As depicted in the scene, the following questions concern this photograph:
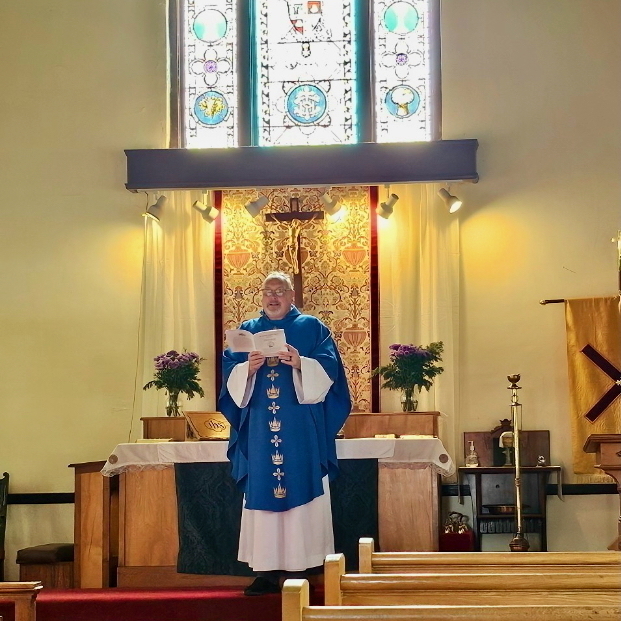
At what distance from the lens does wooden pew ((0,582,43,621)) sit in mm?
4703

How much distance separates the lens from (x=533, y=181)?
9977mm

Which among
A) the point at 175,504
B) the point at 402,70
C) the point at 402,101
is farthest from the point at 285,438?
the point at 402,70

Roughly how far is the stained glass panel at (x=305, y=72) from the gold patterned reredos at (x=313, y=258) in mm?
644

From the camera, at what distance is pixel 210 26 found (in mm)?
10766

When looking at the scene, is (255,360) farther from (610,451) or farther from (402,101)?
(402,101)

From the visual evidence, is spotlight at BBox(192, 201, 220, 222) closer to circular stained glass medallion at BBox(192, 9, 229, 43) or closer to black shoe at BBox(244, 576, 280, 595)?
circular stained glass medallion at BBox(192, 9, 229, 43)

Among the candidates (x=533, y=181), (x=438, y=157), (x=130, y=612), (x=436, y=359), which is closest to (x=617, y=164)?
(x=533, y=181)

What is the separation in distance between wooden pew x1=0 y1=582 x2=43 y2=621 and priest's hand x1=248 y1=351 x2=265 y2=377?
218 cm

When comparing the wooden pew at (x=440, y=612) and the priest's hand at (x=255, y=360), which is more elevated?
the priest's hand at (x=255, y=360)

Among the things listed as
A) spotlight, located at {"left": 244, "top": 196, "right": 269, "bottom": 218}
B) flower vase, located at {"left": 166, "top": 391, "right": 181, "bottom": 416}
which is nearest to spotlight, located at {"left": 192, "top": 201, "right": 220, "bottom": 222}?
spotlight, located at {"left": 244, "top": 196, "right": 269, "bottom": 218}

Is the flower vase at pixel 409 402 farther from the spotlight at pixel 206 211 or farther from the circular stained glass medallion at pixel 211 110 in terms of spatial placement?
the circular stained glass medallion at pixel 211 110

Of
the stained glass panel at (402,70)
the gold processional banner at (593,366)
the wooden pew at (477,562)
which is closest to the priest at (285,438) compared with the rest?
the wooden pew at (477,562)

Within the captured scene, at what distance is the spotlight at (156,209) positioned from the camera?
9859 mm

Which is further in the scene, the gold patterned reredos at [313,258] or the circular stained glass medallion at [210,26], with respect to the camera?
the circular stained glass medallion at [210,26]
